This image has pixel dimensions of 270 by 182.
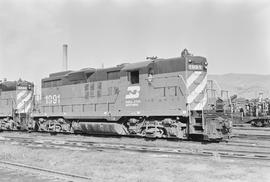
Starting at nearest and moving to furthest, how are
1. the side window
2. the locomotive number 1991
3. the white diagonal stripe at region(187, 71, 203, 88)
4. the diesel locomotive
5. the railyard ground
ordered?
the railyard ground, the diesel locomotive, the white diagonal stripe at region(187, 71, 203, 88), the side window, the locomotive number 1991

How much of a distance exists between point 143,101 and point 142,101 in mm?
52

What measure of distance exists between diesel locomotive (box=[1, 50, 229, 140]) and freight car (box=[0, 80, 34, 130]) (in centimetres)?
399

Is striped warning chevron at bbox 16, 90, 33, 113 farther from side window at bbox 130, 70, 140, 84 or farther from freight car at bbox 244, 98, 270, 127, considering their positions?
freight car at bbox 244, 98, 270, 127

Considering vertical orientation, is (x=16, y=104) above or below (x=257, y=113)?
above

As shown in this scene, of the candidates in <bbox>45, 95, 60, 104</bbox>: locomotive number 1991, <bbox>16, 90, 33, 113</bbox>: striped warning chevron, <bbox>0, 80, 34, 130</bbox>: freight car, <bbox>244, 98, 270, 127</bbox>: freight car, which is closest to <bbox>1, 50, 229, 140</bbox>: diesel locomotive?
<bbox>45, 95, 60, 104</bbox>: locomotive number 1991

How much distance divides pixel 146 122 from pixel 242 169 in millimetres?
6914

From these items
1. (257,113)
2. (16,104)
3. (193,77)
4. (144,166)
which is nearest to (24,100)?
(16,104)

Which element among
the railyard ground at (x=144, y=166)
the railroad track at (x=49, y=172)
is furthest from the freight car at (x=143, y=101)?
the railroad track at (x=49, y=172)

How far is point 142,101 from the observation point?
14242 mm

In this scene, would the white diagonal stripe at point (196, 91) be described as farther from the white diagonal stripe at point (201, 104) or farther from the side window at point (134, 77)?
the side window at point (134, 77)

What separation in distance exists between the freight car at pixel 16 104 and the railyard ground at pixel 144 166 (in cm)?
1120

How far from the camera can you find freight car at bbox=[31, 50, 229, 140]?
13.0m

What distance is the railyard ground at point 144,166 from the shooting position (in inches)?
262

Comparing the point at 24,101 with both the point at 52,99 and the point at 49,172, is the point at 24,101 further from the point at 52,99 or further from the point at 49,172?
the point at 49,172
